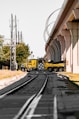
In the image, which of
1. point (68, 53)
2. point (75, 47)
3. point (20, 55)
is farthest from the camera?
point (20, 55)

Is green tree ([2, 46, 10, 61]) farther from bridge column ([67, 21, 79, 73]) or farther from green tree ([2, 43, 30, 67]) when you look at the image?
bridge column ([67, 21, 79, 73])

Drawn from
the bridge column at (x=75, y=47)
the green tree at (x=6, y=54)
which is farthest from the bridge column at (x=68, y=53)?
the green tree at (x=6, y=54)

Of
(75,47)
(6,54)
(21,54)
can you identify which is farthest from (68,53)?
(6,54)

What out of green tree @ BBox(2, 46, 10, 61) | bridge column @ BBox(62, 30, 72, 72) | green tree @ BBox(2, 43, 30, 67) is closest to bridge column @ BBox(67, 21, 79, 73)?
bridge column @ BBox(62, 30, 72, 72)

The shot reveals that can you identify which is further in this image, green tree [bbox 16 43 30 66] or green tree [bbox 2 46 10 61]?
green tree [bbox 16 43 30 66]

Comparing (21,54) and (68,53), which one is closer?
(68,53)

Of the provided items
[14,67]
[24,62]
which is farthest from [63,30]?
[24,62]

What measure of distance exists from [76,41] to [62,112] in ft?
198

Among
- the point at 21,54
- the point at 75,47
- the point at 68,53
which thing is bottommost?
the point at 68,53

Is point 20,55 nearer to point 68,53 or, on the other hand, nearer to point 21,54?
point 21,54

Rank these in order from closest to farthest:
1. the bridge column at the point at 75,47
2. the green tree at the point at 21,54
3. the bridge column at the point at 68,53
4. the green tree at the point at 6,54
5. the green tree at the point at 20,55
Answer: the bridge column at the point at 75,47 < the bridge column at the point at 68,53 < the green tree at the point at 6,54 < the green tree at the point at 20,55 < the green tree at the point at 21,54

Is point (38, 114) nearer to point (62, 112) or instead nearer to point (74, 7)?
point (62, 112)

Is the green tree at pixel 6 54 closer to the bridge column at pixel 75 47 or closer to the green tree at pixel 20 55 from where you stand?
the green tree at pixel 20 55

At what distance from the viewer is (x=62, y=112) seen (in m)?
15.6
